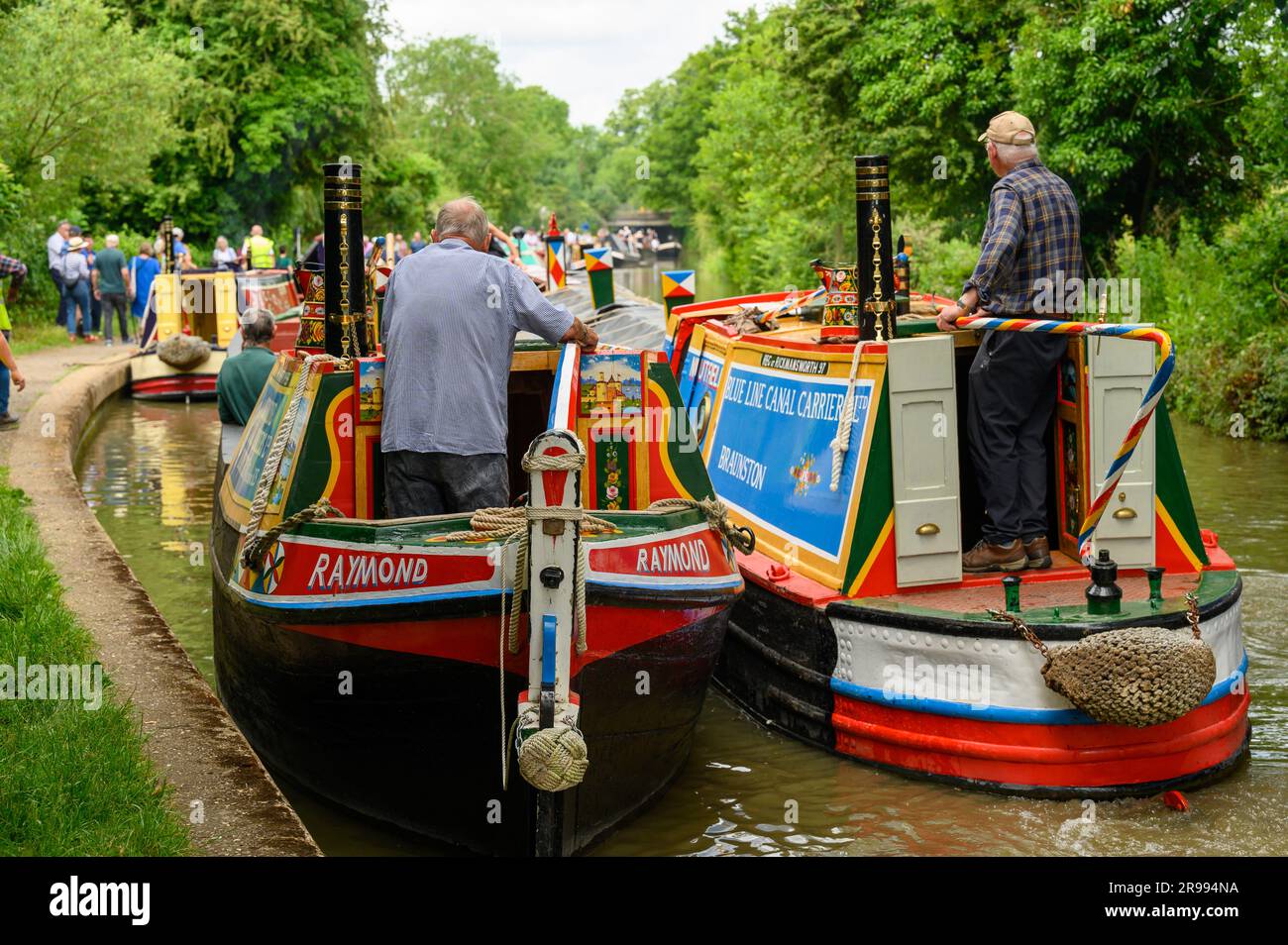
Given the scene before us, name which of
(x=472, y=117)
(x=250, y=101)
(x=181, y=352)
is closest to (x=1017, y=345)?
(x=181, y=352)

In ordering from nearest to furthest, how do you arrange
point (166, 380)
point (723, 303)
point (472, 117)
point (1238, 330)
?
point (723, 303), point (1238, 330), point (166, 380), point (472, 117)

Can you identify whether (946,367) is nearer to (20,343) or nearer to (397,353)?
(397,353)

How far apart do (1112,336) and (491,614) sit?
3.06 m

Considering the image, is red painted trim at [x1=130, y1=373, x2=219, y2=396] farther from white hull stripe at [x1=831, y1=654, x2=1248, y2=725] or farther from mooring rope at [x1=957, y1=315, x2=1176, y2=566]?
mooring rope at [x1=957, y1=315, x2=1176, y2=566]

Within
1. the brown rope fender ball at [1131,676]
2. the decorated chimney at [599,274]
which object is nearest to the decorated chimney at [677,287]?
the decorated chimney at [599,274]

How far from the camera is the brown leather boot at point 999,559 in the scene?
23.1 feet

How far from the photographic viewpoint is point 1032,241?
6.80m

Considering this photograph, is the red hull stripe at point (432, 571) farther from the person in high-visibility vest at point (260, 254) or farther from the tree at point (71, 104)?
the person in high-visibility vest at point (260, 254)

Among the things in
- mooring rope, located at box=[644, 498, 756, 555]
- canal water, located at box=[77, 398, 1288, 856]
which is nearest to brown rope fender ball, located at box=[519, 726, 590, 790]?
canal water, located at box=[77, 398, 1288, 856]

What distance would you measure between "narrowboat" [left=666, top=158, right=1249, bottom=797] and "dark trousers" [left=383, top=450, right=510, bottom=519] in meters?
1.65

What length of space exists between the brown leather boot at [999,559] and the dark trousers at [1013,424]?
0.04 meters

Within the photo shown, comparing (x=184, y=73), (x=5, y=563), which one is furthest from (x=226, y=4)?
(x=5, y=563)

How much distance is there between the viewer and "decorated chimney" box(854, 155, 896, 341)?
22.4 ft

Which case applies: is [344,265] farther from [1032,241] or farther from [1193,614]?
[1193,614]
